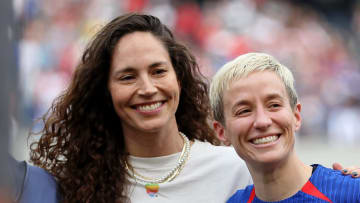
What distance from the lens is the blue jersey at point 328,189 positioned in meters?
1.72

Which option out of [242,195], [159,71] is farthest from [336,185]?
[159,71]

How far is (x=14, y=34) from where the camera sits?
58 centimetres

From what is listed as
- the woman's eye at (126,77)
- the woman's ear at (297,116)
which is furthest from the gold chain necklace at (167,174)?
the woman's ear at (297,116)

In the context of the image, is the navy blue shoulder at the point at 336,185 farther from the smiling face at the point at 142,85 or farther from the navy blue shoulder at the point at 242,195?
the smiling face at the point at 142,85

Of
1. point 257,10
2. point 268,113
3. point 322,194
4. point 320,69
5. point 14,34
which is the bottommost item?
point 320,69

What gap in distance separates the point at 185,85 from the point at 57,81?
629 centimetres

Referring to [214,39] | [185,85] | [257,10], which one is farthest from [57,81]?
[185,85]

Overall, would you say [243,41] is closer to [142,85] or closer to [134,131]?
[134,131]

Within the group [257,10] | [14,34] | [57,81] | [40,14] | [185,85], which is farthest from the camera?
[257,10]

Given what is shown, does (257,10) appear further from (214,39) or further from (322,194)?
(322,194)

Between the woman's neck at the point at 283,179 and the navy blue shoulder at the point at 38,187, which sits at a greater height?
the woman's neck at the point at 283,179

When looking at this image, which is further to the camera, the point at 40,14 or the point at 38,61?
the point at 40,14

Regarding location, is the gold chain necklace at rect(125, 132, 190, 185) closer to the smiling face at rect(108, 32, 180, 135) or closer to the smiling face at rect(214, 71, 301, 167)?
the smiling face at rect(108, 32, 180, 135)

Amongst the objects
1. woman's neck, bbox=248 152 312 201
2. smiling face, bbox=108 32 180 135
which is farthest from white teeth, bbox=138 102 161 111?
woman's neck, bbox=248 152 312 201
